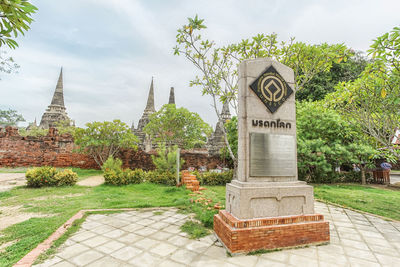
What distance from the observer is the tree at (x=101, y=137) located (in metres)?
11.9

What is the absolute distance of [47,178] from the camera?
805 centimetres

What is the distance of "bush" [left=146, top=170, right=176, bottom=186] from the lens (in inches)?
365

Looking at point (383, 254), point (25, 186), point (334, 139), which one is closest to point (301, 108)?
point (334, 139)

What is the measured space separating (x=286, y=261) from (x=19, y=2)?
4.70 metres

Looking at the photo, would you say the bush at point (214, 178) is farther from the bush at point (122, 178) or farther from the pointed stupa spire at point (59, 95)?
the pointed stupa spire at point (59, 95)

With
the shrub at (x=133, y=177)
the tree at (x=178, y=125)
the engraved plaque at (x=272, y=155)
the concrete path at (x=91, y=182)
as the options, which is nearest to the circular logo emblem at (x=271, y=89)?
the engraved plaque at (x=272, y=155)

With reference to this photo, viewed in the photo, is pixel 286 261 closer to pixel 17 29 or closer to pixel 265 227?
pixel 265 227

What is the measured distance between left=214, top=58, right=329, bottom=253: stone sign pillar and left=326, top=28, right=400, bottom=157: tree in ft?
7.25

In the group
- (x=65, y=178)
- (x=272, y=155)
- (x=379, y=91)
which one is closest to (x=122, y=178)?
(x=65, y=178)

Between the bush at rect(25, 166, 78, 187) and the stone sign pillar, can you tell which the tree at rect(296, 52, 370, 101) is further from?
the bush at rect(25, 166, 78, 187)

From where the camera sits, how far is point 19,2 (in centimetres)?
233

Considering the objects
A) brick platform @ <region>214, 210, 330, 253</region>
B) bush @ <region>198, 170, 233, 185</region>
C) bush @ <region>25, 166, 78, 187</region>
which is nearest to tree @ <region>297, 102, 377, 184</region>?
bush @ <region>198, 170, 233, 185</region>

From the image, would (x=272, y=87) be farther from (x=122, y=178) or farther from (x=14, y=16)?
(x=122, y=178)

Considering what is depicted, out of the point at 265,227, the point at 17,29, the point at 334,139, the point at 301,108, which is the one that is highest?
the point at 301,108
